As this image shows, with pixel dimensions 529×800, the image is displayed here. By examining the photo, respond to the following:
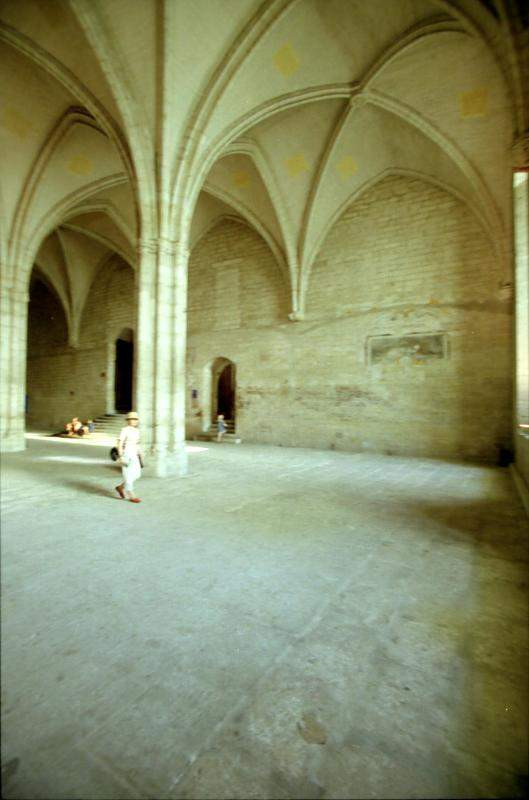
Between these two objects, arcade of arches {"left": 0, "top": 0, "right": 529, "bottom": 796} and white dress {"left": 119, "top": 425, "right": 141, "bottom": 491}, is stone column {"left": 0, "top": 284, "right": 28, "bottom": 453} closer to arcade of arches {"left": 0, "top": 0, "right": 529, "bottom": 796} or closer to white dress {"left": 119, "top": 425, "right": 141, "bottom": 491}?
arcade of arches {"left": 0, "top": 0, "right": 529, "bottom": 796}

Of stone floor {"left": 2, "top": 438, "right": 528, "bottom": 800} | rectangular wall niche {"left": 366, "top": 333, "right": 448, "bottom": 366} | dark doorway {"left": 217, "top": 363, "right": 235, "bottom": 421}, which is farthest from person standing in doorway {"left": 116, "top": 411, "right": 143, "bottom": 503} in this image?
→ dark doorway {"left": 217, "top": 363, "right": 235, "bottom": 421}

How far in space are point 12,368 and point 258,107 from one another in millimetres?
8589

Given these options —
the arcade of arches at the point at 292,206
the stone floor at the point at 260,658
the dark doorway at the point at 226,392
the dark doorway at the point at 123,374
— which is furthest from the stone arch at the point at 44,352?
the stone floor at the point at 260,658

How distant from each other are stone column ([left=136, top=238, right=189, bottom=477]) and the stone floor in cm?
322

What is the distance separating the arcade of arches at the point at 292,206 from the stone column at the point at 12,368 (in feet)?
0.17

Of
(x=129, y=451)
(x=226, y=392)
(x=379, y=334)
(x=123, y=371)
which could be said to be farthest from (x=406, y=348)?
(x=123, y=371)

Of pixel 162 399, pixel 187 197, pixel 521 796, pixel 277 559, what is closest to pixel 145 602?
pixel 277 559

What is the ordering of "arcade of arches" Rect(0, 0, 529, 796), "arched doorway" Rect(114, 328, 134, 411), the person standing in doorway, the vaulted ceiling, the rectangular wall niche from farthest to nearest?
"arched doorway" Rect(114, 328, 134, 411)
the rectangular wall niche
"arcade of arches" Rect(0, 0, 529, 796)
the vaulted ceiling
the person standing in doorway

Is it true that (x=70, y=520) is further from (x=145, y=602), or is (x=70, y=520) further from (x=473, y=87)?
(x=473, y=87)

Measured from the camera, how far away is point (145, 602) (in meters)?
2.29

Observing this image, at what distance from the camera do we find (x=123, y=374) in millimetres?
18906

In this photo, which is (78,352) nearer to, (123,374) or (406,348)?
(123,374)

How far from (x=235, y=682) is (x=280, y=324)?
12.3 metres

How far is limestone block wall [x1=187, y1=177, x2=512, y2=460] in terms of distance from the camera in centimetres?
1035
